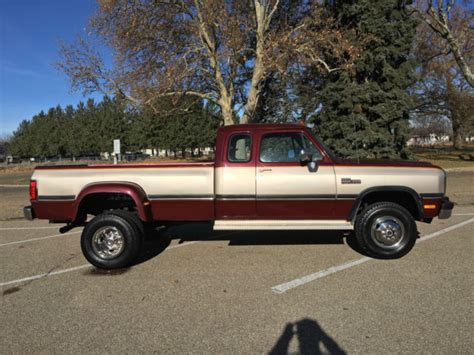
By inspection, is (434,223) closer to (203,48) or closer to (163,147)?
(203,48)

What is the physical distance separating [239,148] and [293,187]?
1014 mm

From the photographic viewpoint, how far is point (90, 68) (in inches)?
649

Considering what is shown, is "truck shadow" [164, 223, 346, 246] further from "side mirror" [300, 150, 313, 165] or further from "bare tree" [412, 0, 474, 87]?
"bare tree" [412, 0, 474, 87]

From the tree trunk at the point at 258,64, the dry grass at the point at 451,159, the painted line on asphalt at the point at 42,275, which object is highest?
the tree trunk at the point at 258,64

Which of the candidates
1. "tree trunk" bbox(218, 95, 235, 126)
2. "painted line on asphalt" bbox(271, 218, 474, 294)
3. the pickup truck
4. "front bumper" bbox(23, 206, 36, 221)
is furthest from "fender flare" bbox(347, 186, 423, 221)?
"tree trunk" bbox(218, 95, 235, 126)

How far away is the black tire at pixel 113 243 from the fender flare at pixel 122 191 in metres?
0.26

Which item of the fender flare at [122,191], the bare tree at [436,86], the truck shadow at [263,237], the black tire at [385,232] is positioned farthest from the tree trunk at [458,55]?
the fender flare at [122,191]

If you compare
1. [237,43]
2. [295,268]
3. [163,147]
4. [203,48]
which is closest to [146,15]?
[203,48]

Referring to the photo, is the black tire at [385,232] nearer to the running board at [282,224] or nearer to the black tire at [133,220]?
the running board at [282,224]

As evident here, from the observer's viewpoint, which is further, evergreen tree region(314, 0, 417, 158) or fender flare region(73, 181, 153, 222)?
evergreen tree region(314, 0, 417, 158)

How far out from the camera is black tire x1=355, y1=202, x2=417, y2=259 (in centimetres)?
553

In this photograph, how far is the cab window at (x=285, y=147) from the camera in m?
5.67

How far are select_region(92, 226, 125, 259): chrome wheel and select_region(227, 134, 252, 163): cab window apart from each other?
2.02 meters

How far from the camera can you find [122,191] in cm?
541
